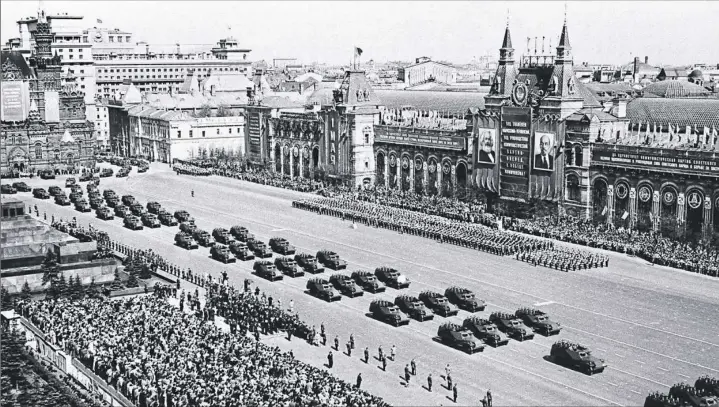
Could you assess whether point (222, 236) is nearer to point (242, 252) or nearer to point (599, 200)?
point (242, 252)

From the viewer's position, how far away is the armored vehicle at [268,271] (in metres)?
57.5

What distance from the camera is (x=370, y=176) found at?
103 metres

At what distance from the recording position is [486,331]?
42.4m

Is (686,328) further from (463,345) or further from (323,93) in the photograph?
(323,93)

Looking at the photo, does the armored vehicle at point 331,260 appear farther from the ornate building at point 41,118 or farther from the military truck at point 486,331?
the ornate building at point 41,118

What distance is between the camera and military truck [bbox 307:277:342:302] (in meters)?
51.7

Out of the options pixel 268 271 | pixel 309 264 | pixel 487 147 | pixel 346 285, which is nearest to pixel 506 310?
pixel 346 285

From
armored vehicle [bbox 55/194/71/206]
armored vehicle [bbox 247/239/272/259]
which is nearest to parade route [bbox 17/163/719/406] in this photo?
armored vehicle [bbox 247/239/272/259]

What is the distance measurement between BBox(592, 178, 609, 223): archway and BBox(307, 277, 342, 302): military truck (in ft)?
100

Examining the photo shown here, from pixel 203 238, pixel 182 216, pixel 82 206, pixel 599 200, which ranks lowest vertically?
pixel 203 238

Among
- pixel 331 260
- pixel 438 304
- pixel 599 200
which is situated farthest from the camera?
pixel 599 200

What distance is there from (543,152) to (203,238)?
31.5 metres

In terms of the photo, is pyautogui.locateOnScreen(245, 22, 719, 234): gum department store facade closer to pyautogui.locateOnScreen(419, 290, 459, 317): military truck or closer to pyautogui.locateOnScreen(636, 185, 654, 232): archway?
pyautogui.locateOnScreen(636, 185, 654, 232): archway

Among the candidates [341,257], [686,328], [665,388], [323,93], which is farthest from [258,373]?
[323,93]
